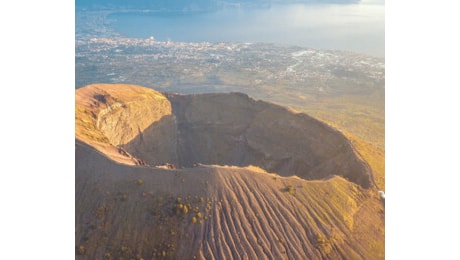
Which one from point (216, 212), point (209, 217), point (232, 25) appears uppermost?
point (232, 25)

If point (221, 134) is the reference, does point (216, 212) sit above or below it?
below

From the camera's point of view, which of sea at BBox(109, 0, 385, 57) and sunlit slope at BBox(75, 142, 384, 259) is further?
sea at BBox(109, 0, 385, 57)

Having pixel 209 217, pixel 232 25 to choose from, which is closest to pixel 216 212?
pixel 209 217

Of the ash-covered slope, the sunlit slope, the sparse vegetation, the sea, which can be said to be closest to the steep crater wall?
the ash-covered slope

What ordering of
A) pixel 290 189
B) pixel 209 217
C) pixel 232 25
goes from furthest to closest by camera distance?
pixel 232 25 < pixel 290 189 < pixel 209 217

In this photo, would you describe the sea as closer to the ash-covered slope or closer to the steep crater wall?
the steep crater wall

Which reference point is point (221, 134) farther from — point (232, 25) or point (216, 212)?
point (232, 25)

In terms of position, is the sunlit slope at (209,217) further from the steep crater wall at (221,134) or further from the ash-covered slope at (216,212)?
the steep crater wall at (221,134)

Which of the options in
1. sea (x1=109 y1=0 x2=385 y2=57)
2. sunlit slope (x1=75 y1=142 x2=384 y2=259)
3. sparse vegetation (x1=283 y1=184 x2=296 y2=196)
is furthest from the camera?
sea (x1=109 y1=0 x2=385 y2=57)

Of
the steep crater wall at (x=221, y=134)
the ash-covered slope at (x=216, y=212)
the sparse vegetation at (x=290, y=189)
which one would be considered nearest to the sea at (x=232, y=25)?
the steep crater wall at (x=221, y=134)

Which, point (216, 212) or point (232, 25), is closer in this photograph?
point (216, 212)

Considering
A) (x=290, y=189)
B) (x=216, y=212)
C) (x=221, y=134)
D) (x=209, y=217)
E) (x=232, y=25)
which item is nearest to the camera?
(x=209, y=217)
